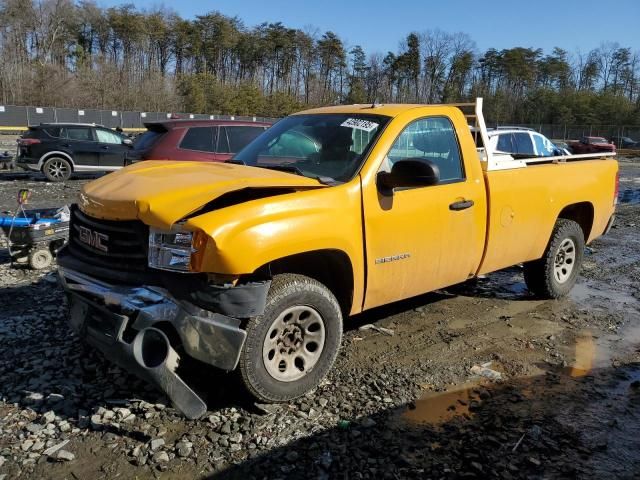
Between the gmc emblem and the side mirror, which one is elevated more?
the side mirror

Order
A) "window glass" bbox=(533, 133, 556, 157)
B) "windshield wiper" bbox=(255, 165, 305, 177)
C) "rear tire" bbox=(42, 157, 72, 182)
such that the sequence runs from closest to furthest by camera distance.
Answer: "windshield wiper" bbox=(255, 165, 305, 177), "window glass" bbox=(533, 133, 556, 157), "rear tire" bbox=(42, 157, 72, 182)

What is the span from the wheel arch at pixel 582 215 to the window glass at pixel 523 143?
7.81 m

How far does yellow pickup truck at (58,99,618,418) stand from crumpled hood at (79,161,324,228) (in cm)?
1

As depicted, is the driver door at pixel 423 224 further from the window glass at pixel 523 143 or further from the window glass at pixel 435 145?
the window glass at pixel 523 143

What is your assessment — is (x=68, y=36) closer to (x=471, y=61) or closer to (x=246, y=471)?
(x=471, y=61)

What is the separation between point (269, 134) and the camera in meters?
5.05

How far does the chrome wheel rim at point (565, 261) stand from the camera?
244 inches

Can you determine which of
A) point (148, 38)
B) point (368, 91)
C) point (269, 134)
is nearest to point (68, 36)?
point (148, 38)

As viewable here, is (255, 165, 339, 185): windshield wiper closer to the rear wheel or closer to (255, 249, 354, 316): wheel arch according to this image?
(255, 249, 354, 316): wheel arch

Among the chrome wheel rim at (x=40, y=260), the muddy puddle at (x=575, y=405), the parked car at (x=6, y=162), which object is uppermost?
the parked car at (x=6, y=162)

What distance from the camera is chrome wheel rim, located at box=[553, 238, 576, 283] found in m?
6.19

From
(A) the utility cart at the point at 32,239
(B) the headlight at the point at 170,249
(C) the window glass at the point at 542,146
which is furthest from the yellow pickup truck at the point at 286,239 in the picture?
(C) the window glass at the point at 542,146

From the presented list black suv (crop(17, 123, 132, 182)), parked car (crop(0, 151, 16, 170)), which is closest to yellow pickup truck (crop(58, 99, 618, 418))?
black suv (crop(17, 123, 132, 182))

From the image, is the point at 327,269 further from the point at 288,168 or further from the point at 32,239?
the point at 32,239
